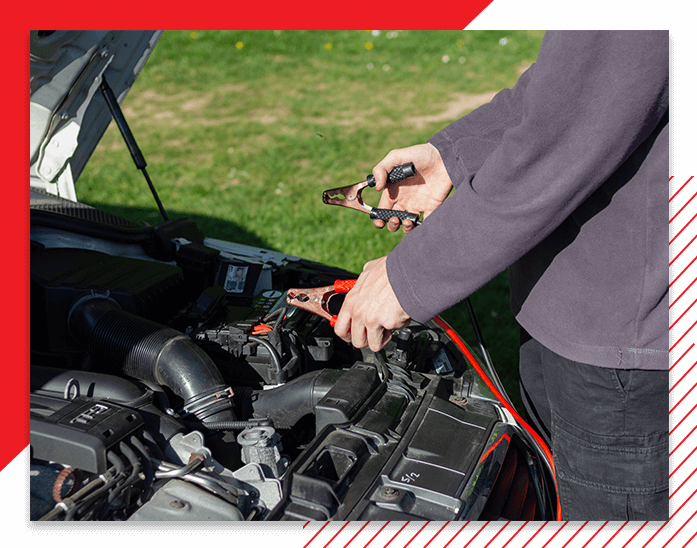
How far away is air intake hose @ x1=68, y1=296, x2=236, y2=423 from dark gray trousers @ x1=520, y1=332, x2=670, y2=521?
0.94m

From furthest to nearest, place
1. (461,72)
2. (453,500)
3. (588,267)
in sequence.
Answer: (461,72), (453,500), (588,267)

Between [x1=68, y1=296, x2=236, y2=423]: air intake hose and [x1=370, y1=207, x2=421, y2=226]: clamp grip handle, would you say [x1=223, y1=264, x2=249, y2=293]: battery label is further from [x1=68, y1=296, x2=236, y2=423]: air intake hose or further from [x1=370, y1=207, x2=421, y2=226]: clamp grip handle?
[x1=370, y1=207, x2=421, y2=226]: clamp grip handle

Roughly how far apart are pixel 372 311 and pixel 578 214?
512 mm

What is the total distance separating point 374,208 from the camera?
2.08 metres

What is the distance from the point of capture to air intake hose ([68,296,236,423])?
74.9 inches

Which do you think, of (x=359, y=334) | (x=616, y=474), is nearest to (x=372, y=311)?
(x=359, y=334)

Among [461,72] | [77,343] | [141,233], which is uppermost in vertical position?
[461,72]

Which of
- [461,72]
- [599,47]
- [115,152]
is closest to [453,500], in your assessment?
[599,47]

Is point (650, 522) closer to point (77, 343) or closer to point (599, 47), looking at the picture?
point (599, 47)

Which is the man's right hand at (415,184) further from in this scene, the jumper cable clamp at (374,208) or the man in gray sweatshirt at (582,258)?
the man in gray sweatshirt at (582,258)

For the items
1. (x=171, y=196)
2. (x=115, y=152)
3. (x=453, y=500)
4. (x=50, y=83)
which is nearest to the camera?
(x=453, y=500)

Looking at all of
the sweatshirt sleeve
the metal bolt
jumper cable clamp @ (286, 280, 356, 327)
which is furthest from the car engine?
the sweatshirt sleeve

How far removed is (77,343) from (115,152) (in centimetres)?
563

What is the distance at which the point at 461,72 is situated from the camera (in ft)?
29.4
